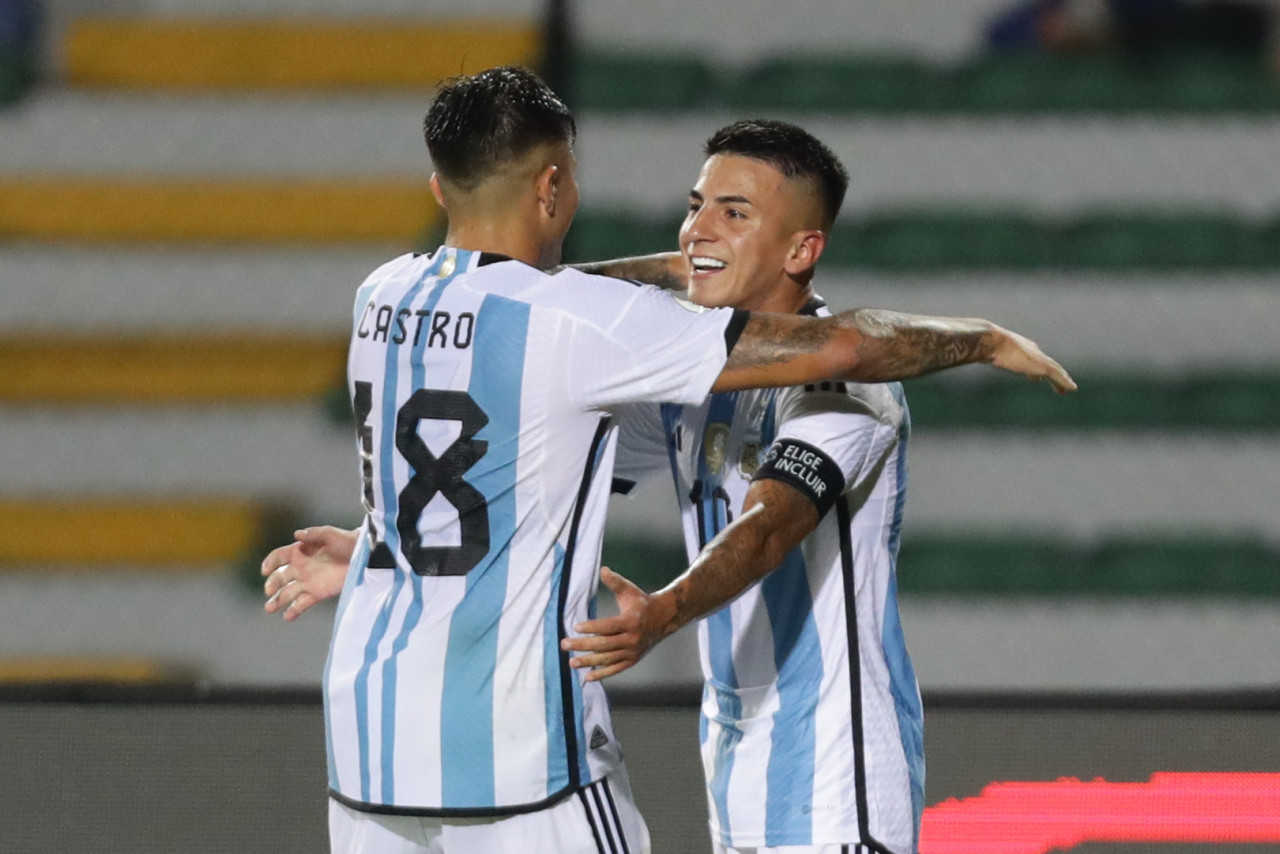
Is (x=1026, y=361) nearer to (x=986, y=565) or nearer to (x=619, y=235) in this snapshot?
(x=986, y=565)

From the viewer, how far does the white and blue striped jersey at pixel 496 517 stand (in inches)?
72.0

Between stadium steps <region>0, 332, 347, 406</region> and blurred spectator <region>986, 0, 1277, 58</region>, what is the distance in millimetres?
3206

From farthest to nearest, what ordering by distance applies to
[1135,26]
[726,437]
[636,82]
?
[1135,26] < [636,82] < [726,437]

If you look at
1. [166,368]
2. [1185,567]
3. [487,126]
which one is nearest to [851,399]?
[487,126]

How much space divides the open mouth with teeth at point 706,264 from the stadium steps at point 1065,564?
12.5 feet

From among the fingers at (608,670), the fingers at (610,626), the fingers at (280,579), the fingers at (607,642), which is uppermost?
the fingers at (610,626)

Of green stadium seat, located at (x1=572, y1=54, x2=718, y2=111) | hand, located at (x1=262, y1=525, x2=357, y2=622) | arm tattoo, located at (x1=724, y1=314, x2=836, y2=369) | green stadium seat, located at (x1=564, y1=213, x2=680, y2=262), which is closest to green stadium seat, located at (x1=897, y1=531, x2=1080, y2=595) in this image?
green stadium seat, located at (x1=564, y1=213, x2=680, y2=262)

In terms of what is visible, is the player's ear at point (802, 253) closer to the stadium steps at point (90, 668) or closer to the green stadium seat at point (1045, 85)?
the stadium steps at point (90, 668)

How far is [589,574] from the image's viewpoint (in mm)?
1884

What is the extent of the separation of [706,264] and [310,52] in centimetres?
501

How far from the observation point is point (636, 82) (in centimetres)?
663

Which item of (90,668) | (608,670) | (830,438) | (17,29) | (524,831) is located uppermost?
(17,29)

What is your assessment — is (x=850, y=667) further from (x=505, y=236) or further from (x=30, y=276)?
(x=30, y=276)

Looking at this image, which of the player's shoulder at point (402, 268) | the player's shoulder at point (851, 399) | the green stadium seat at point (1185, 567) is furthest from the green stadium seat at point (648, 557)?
the player's shoulder at point (402, 268)
